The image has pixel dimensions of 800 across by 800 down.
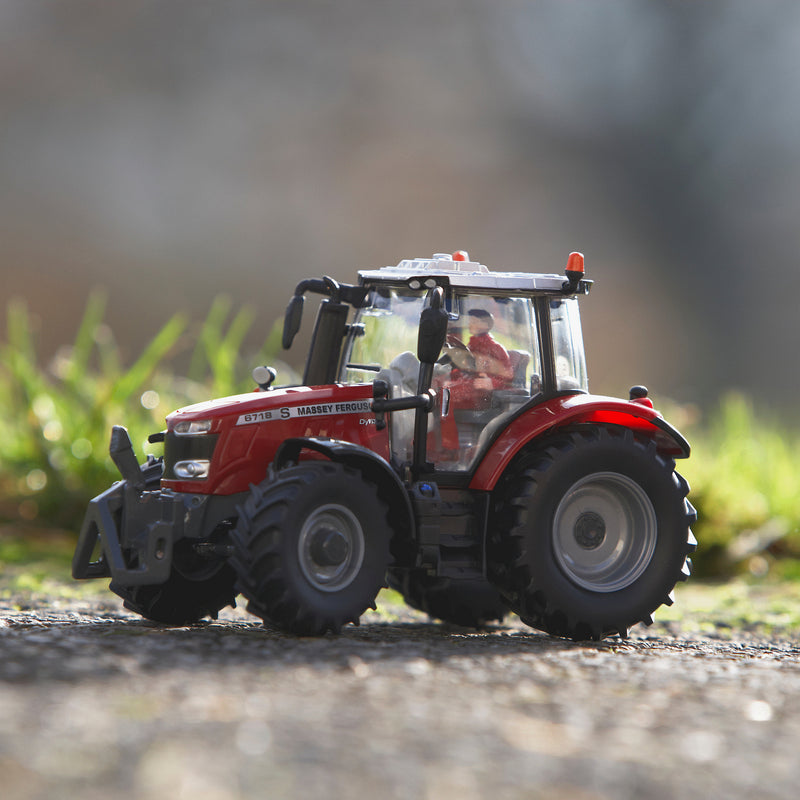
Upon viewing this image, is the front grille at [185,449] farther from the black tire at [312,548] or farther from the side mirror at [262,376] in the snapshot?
the side mirror at [262,376]

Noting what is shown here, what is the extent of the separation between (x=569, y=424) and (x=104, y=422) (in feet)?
16.9

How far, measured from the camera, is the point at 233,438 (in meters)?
5.77

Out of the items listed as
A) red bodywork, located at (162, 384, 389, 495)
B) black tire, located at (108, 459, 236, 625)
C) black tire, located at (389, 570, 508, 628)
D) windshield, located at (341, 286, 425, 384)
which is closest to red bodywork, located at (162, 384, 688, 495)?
red bodywork, located at (162, 384, 389, 495)

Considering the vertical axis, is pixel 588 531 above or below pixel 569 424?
below

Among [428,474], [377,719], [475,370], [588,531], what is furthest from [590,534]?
[377,719]

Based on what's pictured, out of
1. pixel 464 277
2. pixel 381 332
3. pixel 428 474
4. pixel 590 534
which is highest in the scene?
pixel 464 277

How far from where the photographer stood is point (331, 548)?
5496 millimetres

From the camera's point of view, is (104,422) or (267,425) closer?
(267,425)

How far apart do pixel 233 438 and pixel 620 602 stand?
2.19 m

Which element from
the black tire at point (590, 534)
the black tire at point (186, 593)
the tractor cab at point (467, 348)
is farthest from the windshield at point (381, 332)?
the black tire at point (186, 593)

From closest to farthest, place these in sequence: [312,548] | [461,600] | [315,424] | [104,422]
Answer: [312,548] → [315,424] → [461,600] → [104,422]

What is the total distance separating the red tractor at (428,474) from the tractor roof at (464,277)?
0.01 m

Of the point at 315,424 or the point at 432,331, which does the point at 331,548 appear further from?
the point at 432,331

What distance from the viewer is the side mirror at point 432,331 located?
18.6ft
